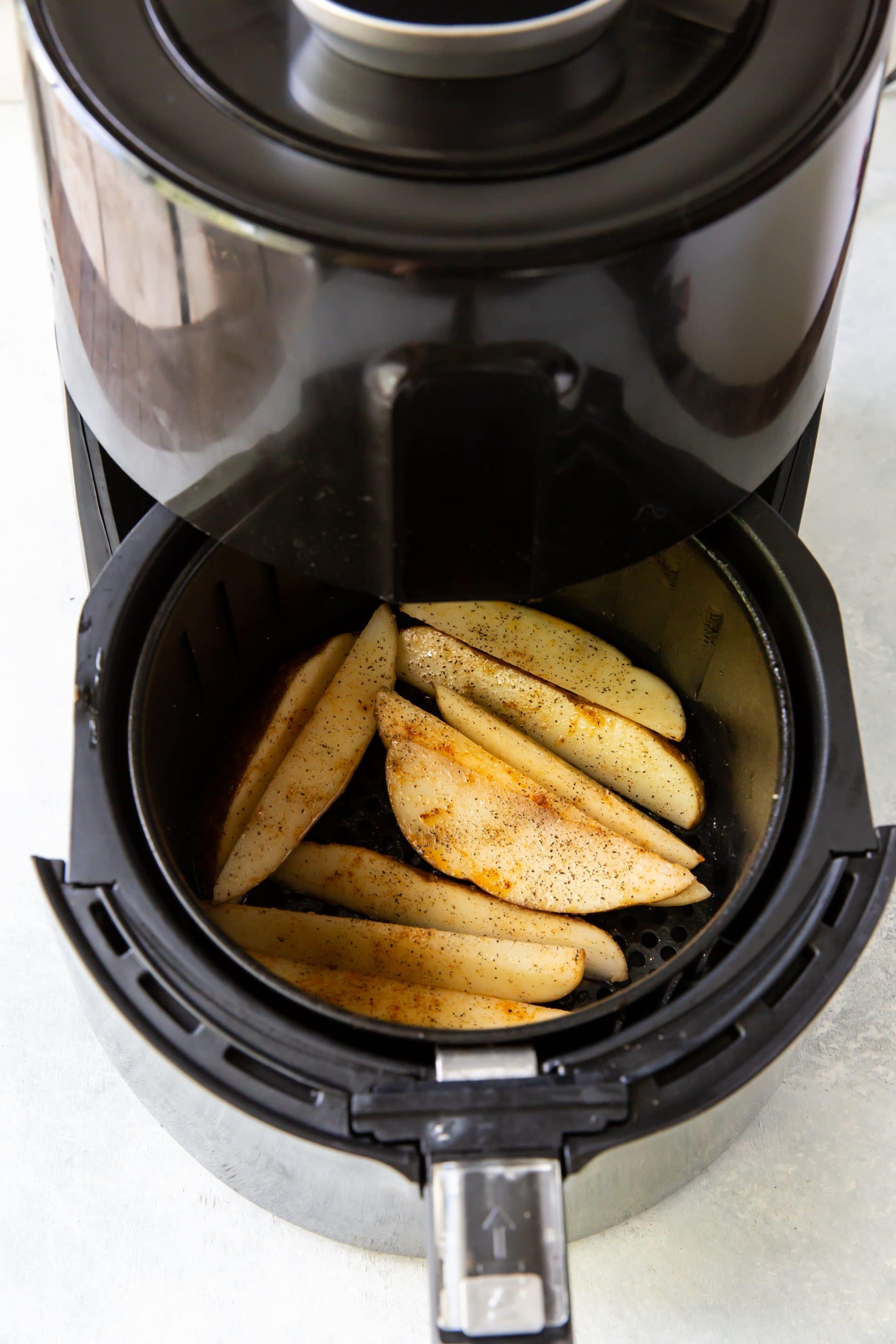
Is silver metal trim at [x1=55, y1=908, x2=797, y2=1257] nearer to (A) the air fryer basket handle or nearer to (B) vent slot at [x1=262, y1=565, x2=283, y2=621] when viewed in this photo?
(A) the air fryer basket handle

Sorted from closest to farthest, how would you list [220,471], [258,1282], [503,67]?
[503,67]
[220,471]
[258,1282]

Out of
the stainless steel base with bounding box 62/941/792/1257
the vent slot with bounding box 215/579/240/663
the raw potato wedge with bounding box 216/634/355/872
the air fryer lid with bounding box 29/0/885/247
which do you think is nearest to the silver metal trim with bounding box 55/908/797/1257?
the stainless steel base with bounding box 62/941/792/1257

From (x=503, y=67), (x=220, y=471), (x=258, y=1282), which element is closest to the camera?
(x=503, y=67)

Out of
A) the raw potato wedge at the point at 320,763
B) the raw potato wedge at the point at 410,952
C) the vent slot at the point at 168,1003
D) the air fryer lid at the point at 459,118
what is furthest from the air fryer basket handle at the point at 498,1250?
the air fryer lid at the point at 459,118

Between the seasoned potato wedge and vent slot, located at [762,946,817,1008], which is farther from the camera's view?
the seasoned potato wedge

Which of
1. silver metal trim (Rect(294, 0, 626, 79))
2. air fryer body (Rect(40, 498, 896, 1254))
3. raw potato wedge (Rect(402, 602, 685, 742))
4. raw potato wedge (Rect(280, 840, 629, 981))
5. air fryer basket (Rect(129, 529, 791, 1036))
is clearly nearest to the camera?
silver metal trim (Rect(294, 0, 626, 79))

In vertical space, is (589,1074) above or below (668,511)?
below

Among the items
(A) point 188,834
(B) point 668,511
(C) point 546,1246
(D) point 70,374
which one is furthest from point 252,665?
(C) point 546,1246

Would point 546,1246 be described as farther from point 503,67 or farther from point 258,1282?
point 503,67

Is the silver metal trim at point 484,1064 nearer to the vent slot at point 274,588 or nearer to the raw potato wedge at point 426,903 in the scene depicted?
the raw potato wedge at point 426,903
